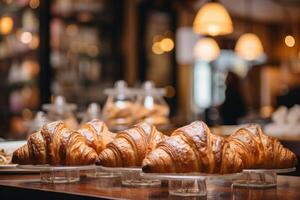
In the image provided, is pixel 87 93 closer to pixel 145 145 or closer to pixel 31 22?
pixel 31 22

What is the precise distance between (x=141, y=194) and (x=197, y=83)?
9.46 meters

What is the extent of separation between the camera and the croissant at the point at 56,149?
1900mm

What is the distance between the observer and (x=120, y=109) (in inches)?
146

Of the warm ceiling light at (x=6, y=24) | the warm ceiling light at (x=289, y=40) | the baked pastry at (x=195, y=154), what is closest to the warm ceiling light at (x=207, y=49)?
the warm ceiling light at (x=289, y=40)

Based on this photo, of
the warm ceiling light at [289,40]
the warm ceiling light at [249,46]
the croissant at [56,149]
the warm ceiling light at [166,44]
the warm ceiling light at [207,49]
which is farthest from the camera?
the warm ceiling light at [289,40]

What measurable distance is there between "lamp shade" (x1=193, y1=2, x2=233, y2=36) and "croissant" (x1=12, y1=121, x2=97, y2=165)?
387cm

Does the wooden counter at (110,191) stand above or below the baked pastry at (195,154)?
below

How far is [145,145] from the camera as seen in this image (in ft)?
5.99

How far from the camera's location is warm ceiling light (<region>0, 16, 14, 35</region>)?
6874mm

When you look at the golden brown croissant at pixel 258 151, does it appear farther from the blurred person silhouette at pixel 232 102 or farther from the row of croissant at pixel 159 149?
the blurred person silhouette at pixel 232 102

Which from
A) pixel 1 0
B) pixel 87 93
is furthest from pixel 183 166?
pixel 87 93

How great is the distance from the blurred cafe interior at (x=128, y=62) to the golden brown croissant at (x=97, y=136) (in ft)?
4.30

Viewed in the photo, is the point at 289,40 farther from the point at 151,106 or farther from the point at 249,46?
the point at 151,106

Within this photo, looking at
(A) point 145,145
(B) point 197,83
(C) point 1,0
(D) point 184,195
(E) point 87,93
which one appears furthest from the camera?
(B) point 197,83
